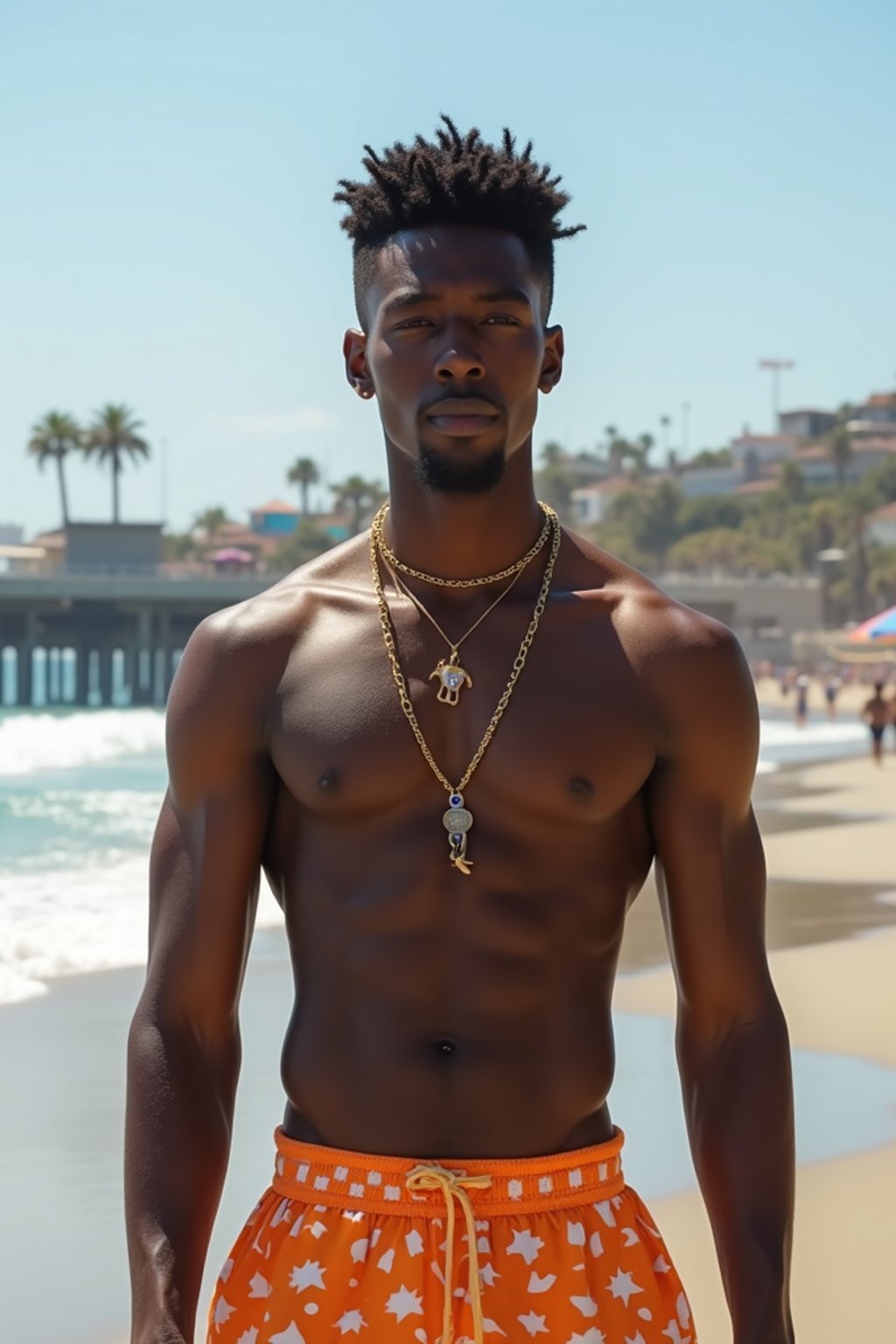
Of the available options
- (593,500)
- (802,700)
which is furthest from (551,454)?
(802,700)

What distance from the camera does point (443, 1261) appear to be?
7.80ft

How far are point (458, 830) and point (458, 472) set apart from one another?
1.48 ft

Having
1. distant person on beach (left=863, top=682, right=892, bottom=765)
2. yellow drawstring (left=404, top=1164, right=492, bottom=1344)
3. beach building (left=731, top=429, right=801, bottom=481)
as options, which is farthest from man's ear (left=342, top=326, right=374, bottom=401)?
beach building (left=731, top=429, right=801, bottom=481)

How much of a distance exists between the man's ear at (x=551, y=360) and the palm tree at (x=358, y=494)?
121 metres

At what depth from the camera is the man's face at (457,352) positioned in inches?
97.6

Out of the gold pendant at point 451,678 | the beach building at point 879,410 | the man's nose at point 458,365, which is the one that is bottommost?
the gold pendant at point 451,678

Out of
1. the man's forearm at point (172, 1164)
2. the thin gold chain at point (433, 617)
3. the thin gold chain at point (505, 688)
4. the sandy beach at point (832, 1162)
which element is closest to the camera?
the man's forearm at point (172, 1164)

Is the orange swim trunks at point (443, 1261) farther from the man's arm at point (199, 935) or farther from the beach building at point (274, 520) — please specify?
the beach building at point (274, 520)

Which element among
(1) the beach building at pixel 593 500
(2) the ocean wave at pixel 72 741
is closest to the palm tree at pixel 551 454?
(1) the beach building at pixel 593 500

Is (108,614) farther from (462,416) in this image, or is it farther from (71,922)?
(462,416)

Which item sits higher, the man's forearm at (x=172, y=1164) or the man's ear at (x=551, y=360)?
the man's ear at (x=551, y=360)

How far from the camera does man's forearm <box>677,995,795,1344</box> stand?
2320 millimetres

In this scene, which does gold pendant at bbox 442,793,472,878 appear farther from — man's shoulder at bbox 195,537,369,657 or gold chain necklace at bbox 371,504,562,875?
man's shoulder at bbox 195,537,369,657

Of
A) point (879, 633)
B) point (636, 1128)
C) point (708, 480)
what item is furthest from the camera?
point (708, 480)
